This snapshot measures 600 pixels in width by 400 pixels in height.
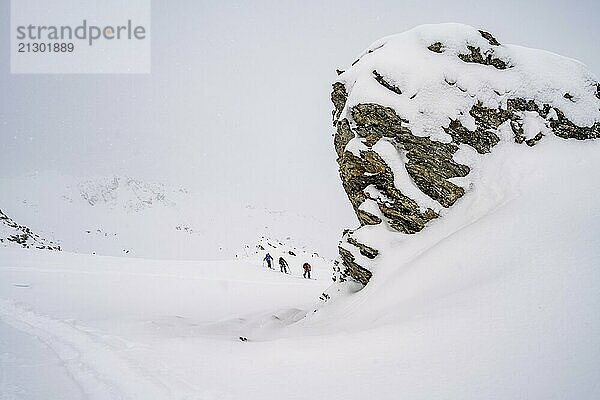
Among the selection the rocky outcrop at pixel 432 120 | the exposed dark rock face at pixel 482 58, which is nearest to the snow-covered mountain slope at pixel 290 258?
the rocky outcrop at pixel 432 120

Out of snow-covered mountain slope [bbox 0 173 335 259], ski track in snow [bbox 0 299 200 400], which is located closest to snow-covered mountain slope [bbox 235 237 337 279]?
snow-covered mountain slope [bbox 0 173 335 259]

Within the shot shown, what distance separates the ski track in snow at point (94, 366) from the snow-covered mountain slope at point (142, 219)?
32.8 metres

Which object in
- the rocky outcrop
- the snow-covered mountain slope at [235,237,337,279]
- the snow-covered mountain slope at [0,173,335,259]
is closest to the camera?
the rocky outcrop

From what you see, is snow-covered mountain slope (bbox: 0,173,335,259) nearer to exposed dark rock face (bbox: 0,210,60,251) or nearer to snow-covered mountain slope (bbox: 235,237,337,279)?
exposed dark rock face (bbox: 0,210,60,251)

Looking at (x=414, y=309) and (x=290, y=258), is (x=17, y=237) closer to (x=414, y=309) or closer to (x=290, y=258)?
(x=290, y=258)

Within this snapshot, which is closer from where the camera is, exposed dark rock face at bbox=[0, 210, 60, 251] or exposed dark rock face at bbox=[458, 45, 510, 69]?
exposed dark rock face at bbox=[458, 45, 510, 69]

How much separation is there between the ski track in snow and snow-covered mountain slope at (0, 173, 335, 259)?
108 ft

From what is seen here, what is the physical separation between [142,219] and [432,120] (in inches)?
2086

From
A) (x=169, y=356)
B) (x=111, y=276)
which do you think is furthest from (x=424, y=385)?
(x=111, y=276)

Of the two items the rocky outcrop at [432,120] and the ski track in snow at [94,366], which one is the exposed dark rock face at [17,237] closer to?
the ski track in snow at [94,366]

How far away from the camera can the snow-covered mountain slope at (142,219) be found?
151 ft

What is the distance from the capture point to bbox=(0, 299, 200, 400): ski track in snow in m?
6.07

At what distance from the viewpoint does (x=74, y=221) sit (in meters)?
51.8

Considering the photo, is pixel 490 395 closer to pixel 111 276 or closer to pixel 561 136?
pixel 561 136
